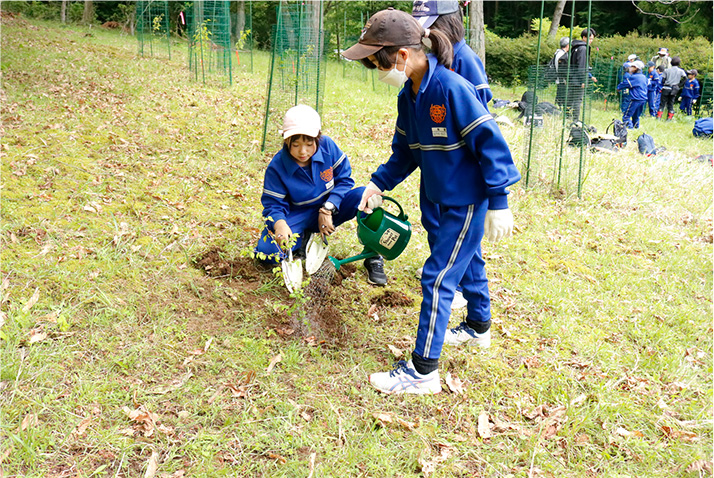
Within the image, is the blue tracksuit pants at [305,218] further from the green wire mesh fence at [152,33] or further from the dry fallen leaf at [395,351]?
the green wire mesh fence at [152,33]

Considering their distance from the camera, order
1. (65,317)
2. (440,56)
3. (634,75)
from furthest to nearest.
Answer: (634,75) < (65,317) < (440,56)

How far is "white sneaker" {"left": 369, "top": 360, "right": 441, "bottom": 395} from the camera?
2.65 metres

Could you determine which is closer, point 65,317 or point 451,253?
point 451,253

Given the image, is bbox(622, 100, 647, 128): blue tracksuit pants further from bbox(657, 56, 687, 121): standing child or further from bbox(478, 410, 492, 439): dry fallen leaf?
bbox(478, 410, 492, 439): dry fallen leaf

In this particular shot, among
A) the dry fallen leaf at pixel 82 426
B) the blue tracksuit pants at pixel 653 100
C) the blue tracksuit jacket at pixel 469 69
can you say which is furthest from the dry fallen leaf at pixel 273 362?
the blue tracksuit pants at pixel 653 100

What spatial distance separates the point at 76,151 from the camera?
4867mm

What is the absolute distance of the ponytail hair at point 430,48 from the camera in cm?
230

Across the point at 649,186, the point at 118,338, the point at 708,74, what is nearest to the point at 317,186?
the point at 118,338

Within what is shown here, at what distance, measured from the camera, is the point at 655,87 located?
44.1 ft

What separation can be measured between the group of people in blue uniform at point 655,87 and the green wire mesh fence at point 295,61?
819 centimetres

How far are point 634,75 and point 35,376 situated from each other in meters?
12.4

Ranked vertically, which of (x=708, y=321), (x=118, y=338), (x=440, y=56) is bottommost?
(x=708, y=321)

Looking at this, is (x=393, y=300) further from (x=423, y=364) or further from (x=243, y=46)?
(x=243, y=46)

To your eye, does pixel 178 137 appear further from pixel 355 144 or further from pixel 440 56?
pixel 440 56
